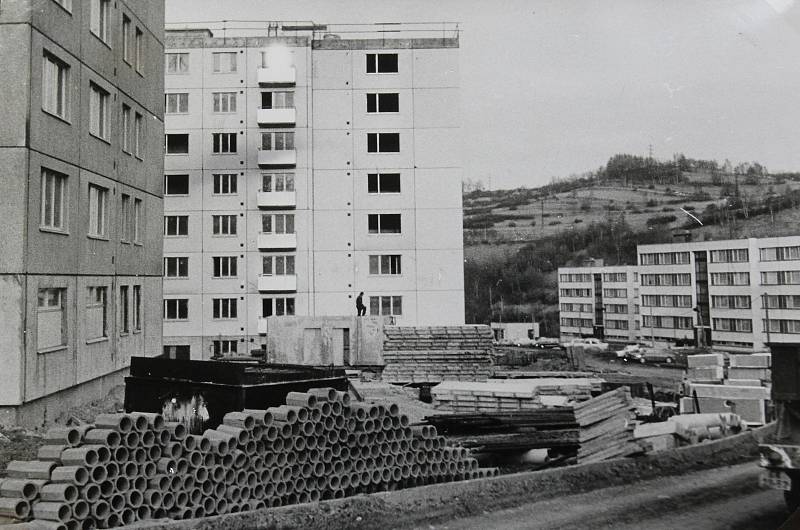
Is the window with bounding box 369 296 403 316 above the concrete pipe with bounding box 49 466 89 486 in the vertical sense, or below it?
above

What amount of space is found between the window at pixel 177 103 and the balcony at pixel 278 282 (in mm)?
10372

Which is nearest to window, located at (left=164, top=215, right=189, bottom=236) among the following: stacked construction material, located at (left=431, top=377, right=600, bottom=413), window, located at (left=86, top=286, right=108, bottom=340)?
window, located at (left=86, top=286, right=108, bottom=340)

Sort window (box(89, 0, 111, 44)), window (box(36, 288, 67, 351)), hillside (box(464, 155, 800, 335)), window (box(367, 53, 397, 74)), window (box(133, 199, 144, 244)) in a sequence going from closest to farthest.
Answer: window (box(36, 288, 67, 351))
window (box(89, 0, 111, 44))
window (box(133, 199, 144, 244))
window (box(367, 53, 397, 74))
hillside (box(464, 155, 800, 335))

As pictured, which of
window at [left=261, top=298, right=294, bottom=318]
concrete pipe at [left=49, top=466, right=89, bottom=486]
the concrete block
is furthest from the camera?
window at [left=261, top=298, right=294, bottom=318]

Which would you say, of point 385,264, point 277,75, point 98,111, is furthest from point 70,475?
point 277,75

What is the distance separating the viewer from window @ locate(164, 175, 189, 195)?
116 feet

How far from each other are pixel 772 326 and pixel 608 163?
43286mm

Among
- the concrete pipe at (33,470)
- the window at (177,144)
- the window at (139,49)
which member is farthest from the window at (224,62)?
the concrete pipe at (33,470)

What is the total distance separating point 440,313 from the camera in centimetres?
3331

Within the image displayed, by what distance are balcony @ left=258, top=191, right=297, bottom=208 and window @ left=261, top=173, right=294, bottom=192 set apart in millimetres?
373

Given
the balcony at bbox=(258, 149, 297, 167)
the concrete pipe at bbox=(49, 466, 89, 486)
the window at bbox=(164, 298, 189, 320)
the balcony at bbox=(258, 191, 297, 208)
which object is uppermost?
the balcony at bbox=(258, 149, 297, 167)

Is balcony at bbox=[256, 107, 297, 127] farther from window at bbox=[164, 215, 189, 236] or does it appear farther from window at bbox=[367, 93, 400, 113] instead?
window at bbox=[164, 215, 189, 236]

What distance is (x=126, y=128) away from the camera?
1802 cm

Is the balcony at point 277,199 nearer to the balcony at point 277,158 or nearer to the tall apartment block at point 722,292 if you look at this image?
the balcony at point 277,158
